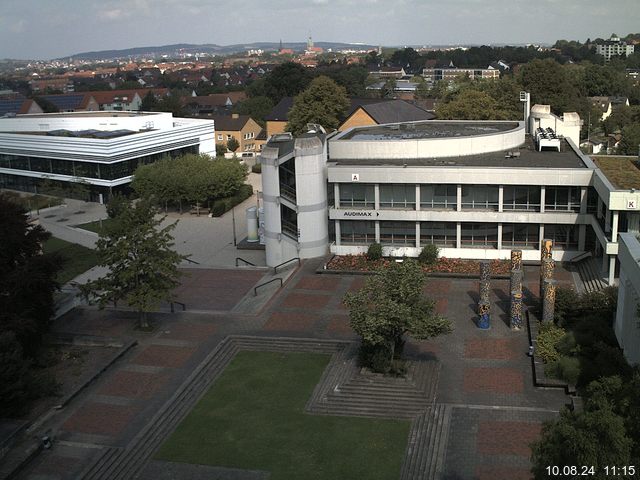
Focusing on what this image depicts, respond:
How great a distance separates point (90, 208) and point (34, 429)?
44.9 metres

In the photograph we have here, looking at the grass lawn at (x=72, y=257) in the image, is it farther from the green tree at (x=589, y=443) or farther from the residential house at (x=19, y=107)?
the residential house at (x=19, y=107)

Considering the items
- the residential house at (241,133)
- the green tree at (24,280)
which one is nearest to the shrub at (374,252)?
the green tree at (24,280)

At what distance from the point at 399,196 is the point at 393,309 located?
1734cm

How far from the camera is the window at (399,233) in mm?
42000

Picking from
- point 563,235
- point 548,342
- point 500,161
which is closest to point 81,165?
point 500,161

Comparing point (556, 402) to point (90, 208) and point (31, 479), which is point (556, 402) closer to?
point (31, 479)

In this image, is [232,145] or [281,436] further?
[232,145]

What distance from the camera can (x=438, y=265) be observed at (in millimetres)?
40000

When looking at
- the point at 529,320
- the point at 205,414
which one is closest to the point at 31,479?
the point at 205,414

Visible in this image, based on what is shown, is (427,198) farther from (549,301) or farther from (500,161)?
(549,301)

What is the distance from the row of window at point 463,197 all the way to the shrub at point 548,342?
11848 mm

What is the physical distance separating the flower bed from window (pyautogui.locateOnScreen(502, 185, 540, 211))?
3.24 meters

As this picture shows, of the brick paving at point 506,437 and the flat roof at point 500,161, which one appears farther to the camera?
the flat roof at point 500,161

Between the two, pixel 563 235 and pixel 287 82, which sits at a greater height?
pixel 287 82
